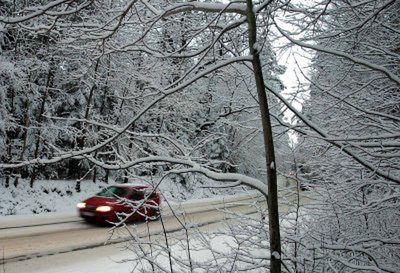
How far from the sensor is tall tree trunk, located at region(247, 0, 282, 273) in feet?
8.63

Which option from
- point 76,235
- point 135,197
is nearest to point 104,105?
point 135,197

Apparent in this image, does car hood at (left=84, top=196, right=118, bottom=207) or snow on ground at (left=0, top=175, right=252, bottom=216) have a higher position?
car hood at (left=84, top=196, right=118, bottom=207)

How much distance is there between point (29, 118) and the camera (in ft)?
61.6

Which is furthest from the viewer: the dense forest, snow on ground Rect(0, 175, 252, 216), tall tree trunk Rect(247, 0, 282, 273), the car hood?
snow on ground Rect(0, 175, 252, 216)

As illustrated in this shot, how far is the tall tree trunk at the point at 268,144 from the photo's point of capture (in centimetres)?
263

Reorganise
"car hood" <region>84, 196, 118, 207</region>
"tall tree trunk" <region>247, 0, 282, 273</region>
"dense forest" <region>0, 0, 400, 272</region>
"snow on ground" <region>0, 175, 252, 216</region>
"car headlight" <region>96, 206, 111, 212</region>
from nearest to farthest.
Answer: "tall tree trunk" <region>247, 0, 282, 273</region> < "dense forest" <region>0, 0, 400, 272</region> < "car headlight" <region>96, 206, 111, 212</region> < "car hood" <region>84, 196, 118, 207</region> < "snow on ground" <region>0, 175, 252, 216</region>

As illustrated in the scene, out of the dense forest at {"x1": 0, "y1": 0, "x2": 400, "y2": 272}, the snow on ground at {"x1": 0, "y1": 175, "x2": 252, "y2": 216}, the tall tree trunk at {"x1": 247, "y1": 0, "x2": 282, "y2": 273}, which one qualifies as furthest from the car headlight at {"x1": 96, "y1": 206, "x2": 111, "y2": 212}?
the tall tree trunk at {"x1": 247, "y1": 0, "x2": 282, "y2": 273}

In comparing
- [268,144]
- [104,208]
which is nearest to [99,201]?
[104,208]

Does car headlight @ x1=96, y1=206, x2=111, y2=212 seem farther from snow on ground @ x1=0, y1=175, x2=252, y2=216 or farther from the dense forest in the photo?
the dense forest

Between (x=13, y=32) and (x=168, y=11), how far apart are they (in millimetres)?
17161

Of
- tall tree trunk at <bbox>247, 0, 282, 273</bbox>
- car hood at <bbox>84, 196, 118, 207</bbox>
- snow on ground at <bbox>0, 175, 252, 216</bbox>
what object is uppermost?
tall tree trunk at <bbox>247, 0, 282, 273</bbox>

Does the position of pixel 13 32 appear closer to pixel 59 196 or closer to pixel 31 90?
pixel 31 90

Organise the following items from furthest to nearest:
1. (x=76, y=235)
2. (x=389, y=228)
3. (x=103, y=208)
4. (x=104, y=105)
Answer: (x=104, y=105)
(x=103, y=208)
(x=76, y=235)
(x=389, y=228)

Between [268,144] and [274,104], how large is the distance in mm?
1683
